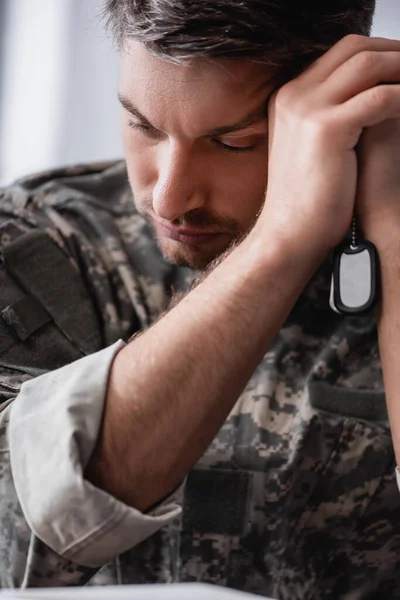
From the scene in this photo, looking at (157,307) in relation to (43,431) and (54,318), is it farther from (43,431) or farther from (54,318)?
(43,431)

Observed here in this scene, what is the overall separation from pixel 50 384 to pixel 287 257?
0.99 ft

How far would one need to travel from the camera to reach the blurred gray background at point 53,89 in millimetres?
2346

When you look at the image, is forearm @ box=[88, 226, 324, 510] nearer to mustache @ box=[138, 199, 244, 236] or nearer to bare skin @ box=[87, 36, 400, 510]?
bare skin @ box=[87, 36, 400, 510]

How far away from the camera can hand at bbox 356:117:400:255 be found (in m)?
1.03

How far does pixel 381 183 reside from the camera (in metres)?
1.04

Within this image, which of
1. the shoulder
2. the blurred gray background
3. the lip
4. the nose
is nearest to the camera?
the nose

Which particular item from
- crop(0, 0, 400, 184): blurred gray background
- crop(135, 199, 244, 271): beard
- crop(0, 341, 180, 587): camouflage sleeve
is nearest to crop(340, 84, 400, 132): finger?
crop(135, 199, 244, 271): beard

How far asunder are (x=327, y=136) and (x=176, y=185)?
0.21 m

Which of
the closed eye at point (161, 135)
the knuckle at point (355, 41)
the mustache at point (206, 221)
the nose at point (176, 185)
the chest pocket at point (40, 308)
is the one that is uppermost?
the knuckle at point (355, 41)

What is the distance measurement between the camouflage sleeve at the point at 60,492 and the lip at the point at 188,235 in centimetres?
27

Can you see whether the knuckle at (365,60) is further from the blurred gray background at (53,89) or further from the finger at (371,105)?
the blurred gray background at (53,89)

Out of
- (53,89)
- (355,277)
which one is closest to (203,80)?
(355,277)

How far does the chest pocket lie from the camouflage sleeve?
0.62 feet

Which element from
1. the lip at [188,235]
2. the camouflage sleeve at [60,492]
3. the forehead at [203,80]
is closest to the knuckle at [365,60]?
the forehead at [203,80]
